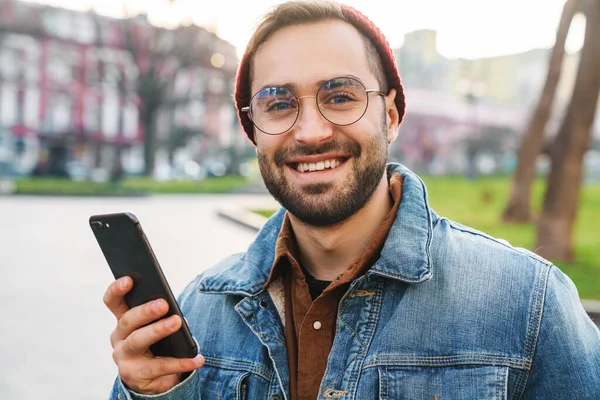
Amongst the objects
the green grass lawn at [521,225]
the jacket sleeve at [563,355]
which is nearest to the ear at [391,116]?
the jacket sleeve at [563,355]

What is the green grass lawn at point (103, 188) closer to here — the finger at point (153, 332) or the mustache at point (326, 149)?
the mustache at point (326, 149)

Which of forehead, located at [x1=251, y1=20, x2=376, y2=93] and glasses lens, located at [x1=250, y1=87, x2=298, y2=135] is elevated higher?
forehead, located at [x1=251, y1=20, x2=376, y2=93]

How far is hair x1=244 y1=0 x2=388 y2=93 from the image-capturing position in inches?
77.4

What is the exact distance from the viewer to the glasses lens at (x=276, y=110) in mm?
1946

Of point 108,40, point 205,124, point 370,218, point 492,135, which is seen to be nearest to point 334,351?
point 370,218

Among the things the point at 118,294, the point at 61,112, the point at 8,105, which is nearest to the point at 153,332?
the point at 118,294

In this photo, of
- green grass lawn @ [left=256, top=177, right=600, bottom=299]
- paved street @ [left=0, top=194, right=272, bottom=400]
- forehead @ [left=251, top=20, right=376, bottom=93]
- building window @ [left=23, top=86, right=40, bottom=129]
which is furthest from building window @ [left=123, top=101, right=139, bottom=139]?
forehead @ [left=251, top=20, right=376, bottom=93]

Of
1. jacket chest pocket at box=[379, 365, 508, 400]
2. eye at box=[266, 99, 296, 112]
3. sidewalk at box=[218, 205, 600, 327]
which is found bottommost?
sidewalk at box=[218, 205, 600, 327]

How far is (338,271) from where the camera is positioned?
2.01m

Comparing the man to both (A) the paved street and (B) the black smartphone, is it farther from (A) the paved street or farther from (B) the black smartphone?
(A) the paved street

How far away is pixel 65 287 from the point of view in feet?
28.9

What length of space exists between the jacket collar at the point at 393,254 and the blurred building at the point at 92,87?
36068 mm

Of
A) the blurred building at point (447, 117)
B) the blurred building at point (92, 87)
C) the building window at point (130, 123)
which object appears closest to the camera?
the blurred building at point (92, 87)

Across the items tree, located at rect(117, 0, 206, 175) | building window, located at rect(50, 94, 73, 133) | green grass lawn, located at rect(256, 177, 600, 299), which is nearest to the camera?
green grass lawn, located at rect(256, 177, 600, 299)
